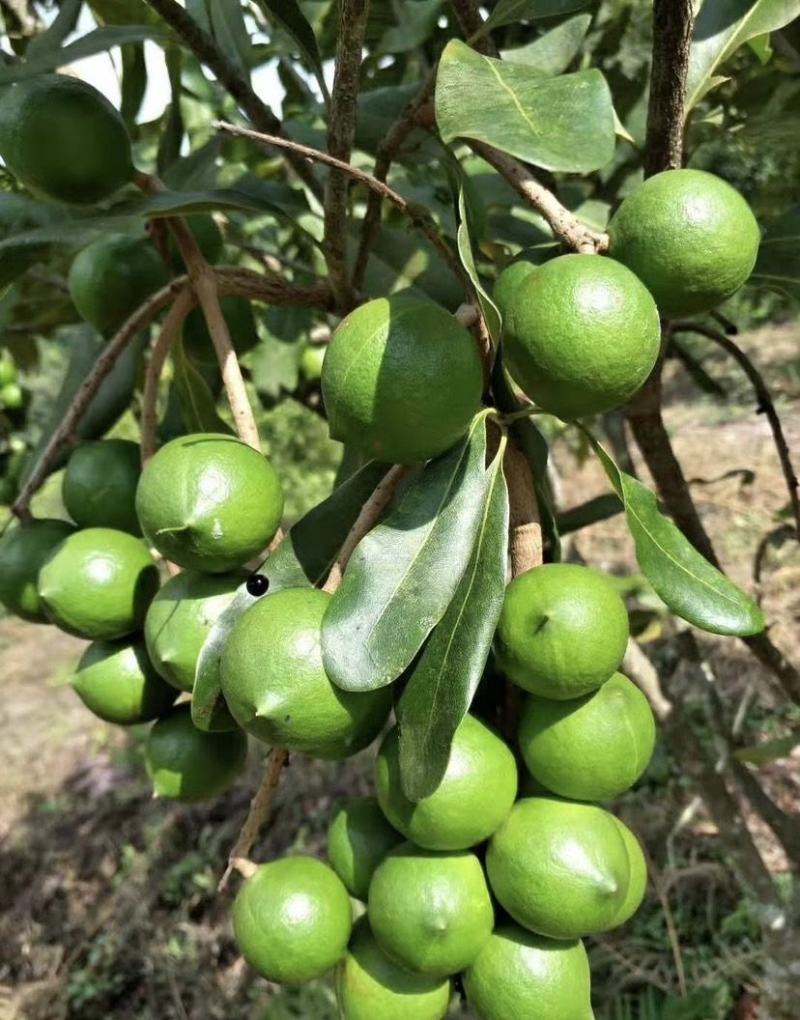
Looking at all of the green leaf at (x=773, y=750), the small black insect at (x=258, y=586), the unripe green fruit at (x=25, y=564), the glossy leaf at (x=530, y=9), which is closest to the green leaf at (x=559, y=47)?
the glossy leaf at (x=530, y=9)

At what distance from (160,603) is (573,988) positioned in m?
0.62

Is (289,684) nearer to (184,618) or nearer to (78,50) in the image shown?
(184,618)

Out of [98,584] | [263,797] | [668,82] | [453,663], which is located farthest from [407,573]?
[668,82]

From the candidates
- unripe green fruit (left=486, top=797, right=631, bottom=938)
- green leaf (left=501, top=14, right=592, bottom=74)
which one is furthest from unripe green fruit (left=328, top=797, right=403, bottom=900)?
green leaf (left=501, top=14, right=592, bottom=74)

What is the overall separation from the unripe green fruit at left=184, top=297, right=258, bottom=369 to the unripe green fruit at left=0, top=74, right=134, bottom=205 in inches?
11.1

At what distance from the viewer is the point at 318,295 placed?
117 centimetres

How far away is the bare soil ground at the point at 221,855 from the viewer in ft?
A: 8.52

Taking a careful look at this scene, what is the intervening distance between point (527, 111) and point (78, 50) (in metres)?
0.66

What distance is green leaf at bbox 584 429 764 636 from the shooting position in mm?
797

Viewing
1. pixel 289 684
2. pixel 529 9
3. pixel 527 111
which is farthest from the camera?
pixel 529 9

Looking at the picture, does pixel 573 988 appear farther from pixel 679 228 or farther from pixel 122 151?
pixel 122 151

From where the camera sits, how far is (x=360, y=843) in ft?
3.26

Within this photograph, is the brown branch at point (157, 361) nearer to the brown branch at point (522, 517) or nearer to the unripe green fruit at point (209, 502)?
the unripe green fruit at point (209, 502)

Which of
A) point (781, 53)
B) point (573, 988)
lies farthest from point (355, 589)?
point (781, 53)
